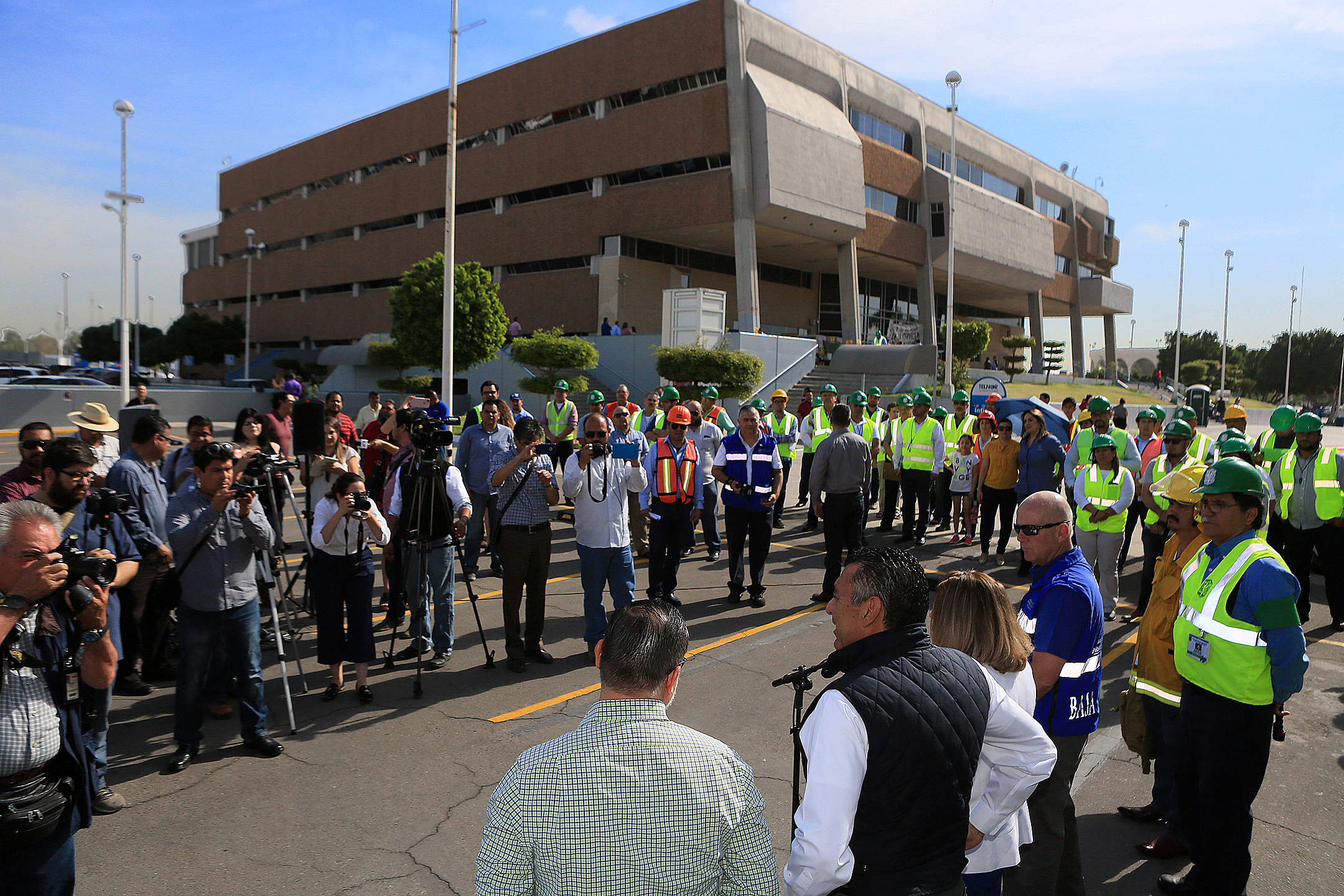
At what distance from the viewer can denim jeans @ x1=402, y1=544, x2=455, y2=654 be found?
6.34 meters

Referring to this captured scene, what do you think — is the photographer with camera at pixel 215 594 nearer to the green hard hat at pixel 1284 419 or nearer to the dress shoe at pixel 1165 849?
the dress shoe at pixel 1165 849

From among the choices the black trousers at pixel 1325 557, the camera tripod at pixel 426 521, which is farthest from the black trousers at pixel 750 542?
the black trousers at pixel 1325 557

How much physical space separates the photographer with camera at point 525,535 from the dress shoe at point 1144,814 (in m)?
4.18

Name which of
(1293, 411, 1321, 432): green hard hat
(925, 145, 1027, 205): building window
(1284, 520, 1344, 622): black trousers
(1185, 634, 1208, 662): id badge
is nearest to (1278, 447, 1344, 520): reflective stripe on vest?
(1284, 520, 1344, 622): black trousers

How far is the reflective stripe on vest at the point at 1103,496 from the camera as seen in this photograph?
7617 millimetres

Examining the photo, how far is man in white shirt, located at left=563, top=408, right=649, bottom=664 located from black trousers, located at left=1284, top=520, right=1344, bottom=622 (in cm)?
691

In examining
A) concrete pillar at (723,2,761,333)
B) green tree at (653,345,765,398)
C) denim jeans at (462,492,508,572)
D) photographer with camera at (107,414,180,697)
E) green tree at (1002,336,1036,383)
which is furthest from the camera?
green tree at (1002,336,1036,383)

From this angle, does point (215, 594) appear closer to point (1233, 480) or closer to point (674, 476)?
point (674, 476)

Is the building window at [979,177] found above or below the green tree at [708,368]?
above

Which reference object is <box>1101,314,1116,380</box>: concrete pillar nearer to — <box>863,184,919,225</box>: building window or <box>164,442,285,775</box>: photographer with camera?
<box>863,184,919,225</box>: building window

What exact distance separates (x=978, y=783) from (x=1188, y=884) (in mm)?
2016

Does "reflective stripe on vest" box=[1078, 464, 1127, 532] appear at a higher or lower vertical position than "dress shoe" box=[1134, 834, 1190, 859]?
higher

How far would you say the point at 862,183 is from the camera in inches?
1443

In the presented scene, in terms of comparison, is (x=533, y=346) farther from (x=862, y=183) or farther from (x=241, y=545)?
(x=241, y=545)
